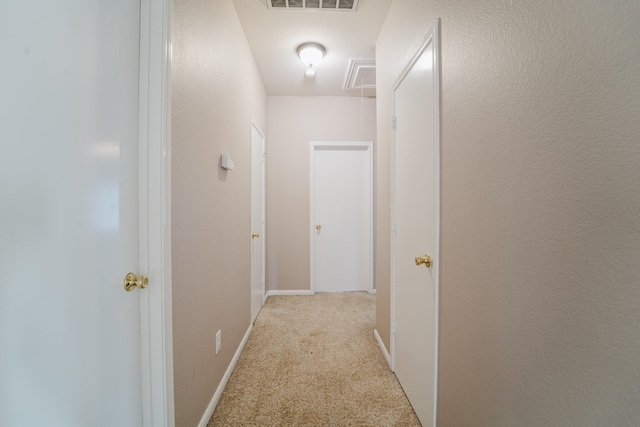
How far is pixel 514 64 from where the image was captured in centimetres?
73

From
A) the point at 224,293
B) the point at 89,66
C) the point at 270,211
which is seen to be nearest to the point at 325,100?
the point at 270,211

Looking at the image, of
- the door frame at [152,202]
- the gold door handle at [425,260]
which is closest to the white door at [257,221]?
the door frame at [152,202]

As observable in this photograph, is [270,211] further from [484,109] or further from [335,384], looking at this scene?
[484,109]

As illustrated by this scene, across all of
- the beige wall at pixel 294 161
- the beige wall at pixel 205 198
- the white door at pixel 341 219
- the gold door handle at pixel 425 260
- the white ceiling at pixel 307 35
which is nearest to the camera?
the beige wall at pixel 205 198

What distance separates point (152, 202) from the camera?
0.94m

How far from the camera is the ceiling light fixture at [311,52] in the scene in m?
2.31

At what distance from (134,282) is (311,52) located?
7.74ft

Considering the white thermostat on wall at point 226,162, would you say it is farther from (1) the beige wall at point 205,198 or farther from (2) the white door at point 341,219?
(2) the white door at point 341,219

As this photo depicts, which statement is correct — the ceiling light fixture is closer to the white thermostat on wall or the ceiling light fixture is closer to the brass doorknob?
the white thermostat on wall

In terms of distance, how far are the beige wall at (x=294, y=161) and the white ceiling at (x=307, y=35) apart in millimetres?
476

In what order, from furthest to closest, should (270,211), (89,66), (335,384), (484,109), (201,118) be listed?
(270,211), (335,384), (201,118), (484,109), (89,66)

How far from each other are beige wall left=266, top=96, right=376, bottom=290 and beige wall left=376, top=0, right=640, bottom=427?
2.40 metres

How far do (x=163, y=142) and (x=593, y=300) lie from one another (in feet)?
4.37

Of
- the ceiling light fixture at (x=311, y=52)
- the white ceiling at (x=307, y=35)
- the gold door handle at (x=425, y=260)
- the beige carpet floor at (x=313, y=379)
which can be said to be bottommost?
the beige carpet floor at (x=313, y=379)
